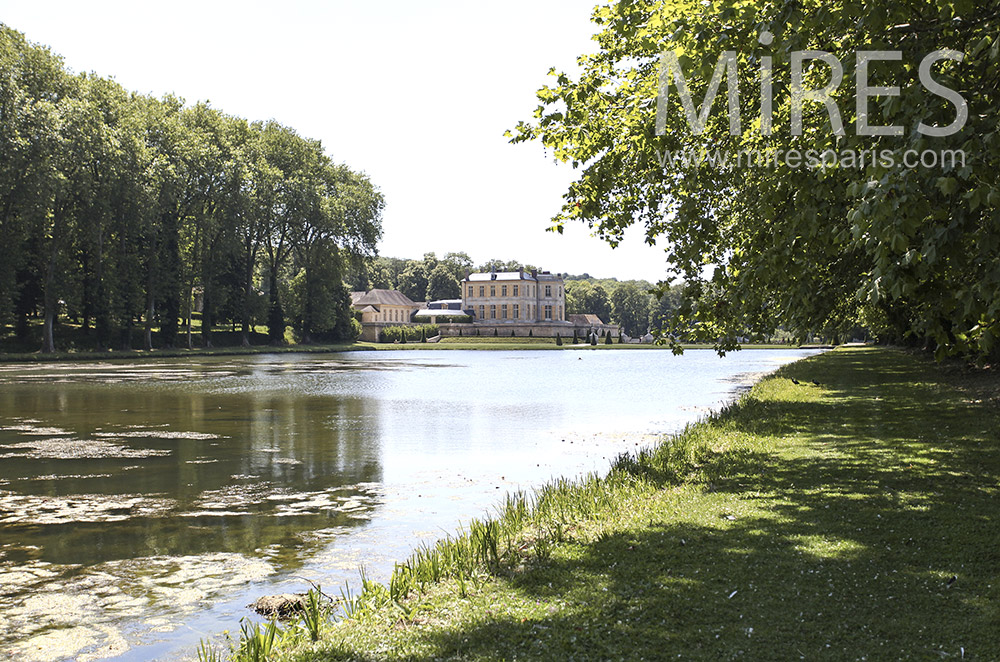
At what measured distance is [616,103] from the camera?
11633mm

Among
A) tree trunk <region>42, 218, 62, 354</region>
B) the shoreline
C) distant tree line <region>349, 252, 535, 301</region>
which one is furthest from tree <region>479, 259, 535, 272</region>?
tree trunk <region>42, 218, 62, 354</region>

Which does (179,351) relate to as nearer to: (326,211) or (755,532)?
(326,211)

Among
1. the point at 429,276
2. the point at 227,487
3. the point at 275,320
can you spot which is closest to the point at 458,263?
the point at 429,276

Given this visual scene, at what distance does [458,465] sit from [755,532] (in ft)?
22.3

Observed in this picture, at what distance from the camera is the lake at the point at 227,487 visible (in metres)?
6.33

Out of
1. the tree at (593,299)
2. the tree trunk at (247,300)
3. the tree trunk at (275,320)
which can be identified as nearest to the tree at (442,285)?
the tree at (593,299)

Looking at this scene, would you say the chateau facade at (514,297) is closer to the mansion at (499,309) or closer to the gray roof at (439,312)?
the mansion at (499,309)

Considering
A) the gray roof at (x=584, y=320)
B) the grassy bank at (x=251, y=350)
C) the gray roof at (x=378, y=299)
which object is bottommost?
the grassy bank at (x=251, y=350)

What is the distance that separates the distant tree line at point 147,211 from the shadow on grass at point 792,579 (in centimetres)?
4519

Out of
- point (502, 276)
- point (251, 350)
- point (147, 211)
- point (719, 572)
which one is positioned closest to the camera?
point (719, 572)

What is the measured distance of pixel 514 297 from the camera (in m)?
130

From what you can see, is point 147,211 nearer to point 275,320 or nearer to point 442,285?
point 275,320

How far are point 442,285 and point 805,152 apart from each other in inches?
5733

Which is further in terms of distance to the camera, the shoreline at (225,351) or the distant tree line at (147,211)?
the shoreline at (225,351)
